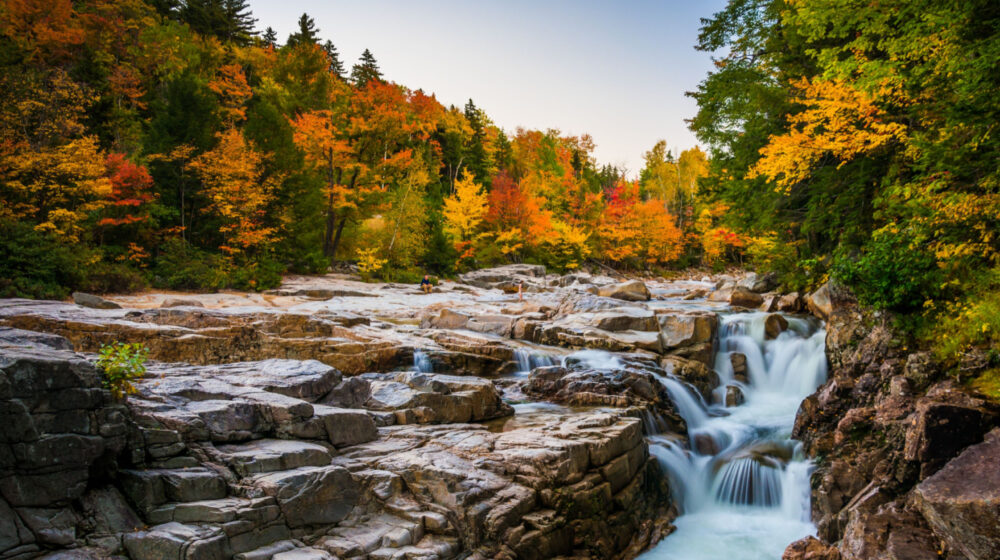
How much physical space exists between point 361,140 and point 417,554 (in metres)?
28.9

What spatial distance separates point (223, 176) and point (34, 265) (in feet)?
29.2

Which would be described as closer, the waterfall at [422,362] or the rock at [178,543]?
the rock at [178,543]

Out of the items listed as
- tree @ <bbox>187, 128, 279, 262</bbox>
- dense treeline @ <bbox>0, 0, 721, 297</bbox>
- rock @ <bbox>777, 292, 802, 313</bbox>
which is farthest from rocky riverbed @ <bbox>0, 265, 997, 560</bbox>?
tree @ <bbox>187, 128, 279, 262</bbox>

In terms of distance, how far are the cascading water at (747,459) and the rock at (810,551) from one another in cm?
64

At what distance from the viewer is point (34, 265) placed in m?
14.6

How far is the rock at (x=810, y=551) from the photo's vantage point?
20.4ft

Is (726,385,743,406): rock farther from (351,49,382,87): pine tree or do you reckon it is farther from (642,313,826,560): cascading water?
(351,49,382,87): pine tree

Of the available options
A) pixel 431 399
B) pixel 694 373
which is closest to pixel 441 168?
pixel 694 373

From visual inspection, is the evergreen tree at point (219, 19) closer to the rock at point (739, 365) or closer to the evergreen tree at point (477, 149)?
the evergreen tree at point (477, 149)

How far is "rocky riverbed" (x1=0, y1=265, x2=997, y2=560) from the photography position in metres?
4.71

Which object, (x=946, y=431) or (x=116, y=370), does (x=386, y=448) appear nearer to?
(x=116, y=370)

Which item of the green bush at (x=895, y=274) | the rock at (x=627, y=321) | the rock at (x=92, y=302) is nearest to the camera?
the green bush at (x=895, y=274)

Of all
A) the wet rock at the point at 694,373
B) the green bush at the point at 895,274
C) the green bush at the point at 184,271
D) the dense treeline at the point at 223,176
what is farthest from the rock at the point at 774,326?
the green bush at the point at 184,271

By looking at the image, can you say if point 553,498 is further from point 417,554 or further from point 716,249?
point 716,249
